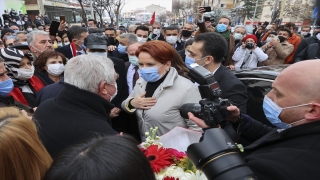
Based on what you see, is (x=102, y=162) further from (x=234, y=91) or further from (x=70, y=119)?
(x=234, y=91)

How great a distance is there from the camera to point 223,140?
2.97 ft

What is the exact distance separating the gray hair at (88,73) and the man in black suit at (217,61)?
131cm

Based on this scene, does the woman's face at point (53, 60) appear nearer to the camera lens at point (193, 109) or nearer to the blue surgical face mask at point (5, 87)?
the blue surgical face mask at point (5, 87)

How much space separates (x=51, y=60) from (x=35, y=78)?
0.37 m

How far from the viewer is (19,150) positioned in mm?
1088

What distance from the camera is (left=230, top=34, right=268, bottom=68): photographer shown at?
4672 mm

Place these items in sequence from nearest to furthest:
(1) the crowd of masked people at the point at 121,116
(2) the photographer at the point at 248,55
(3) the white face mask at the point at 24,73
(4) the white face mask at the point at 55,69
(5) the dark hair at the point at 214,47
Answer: (1) the crowd of masked people at the point at 121,116 < (5) the dark hair at the point at 214,47 < (3) the white face mask at the point at 24,73 < (4) the white face mask at the point at 55,69 < (2) the photographer at the point at 248,55

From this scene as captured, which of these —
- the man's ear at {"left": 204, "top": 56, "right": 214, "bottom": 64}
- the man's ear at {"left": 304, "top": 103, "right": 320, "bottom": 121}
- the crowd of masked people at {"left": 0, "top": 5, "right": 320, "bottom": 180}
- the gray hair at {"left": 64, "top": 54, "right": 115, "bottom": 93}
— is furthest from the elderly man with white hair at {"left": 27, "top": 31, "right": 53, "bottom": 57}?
the man's ear at {"left": 304, "top": 103, "right": 320, "bottom": 121}

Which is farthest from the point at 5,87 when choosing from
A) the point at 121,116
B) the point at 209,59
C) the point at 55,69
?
the point at 209,59

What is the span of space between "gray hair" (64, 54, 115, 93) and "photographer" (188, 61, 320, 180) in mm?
777

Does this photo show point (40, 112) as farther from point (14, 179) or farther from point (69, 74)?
point (14, 179)

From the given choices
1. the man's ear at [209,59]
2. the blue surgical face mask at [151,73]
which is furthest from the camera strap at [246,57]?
the blue surgical face mask at [151,73]

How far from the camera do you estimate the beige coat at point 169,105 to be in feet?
7.55

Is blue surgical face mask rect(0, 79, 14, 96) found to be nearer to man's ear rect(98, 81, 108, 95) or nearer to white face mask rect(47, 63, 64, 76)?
white face mask rect(47, 63, 64, 76)
